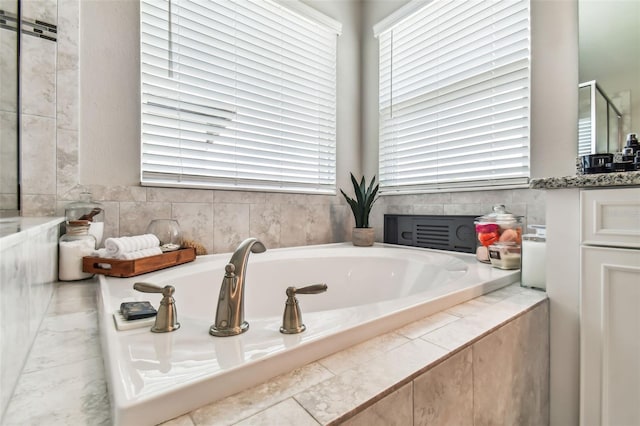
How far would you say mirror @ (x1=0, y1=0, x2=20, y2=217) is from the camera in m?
1.00

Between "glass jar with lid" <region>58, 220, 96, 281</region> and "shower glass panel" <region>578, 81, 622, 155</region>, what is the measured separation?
82.5 inches

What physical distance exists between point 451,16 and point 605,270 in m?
1.62

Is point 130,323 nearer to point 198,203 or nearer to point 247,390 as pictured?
point 247,390

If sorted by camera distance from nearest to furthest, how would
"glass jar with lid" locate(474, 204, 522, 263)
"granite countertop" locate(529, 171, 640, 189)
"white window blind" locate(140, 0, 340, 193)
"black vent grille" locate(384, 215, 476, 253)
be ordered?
"granite countertop" locate(529, 171, 640, 189) < "glass jar with lid" locate(474, 204, 522, 263) < "white window blind" locate(140, 0, 340, 193) < "black vent grille" locate(384, 215, 476, 253)

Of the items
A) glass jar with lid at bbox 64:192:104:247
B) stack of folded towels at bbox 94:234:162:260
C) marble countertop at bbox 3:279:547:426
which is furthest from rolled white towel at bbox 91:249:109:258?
marble countertop at bbox 3:279:547:426

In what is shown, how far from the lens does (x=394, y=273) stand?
62.7 inches

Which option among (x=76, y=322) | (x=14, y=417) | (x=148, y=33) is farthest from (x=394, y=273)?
(x=148, y=33)

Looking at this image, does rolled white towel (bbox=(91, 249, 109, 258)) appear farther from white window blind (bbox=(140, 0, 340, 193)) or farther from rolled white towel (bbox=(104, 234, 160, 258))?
white window blind (bbox=(140, 0, 340, 193))

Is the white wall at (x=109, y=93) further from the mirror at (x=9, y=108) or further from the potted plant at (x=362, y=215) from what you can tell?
the potted plant at (x=362, y=215)

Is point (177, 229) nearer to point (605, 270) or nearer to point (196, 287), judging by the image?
point (196, 287)

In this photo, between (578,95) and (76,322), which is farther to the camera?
(578,95)

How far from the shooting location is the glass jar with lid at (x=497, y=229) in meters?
1.28

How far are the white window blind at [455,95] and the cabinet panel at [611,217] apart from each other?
0.64 m

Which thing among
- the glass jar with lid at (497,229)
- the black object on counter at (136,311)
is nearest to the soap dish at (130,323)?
the black object on counter at (136,311)
